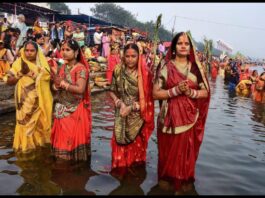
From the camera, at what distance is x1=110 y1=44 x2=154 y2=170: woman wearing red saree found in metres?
4.27

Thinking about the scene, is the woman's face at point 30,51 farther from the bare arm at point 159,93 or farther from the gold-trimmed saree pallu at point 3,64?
the gold-trimmed saree pallu at point 3,64

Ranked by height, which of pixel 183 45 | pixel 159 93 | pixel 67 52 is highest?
pixel 183 45

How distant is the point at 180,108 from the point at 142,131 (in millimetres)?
820

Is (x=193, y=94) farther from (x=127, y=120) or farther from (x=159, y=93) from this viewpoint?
(x=127, y=120)

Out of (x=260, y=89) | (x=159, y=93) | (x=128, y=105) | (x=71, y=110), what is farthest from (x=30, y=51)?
(x=260, y=89)

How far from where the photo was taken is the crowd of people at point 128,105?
12.8 feet

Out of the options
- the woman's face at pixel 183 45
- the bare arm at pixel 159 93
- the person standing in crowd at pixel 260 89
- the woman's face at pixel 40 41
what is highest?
the woman's face at pixel 40 41

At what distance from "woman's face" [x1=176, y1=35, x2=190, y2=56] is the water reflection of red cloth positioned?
0.56 metres

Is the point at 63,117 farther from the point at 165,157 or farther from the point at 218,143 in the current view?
the point at 218,143

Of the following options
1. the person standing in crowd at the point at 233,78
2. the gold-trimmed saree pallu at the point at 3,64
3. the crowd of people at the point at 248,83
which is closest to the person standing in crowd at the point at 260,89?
the crowd of people at the point at 248,83

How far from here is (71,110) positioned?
15.2ft

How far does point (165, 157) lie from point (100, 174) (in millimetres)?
1099

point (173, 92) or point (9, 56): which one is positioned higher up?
point (9, 56)

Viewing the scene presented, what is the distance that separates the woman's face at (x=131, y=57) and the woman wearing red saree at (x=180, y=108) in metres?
0.38
